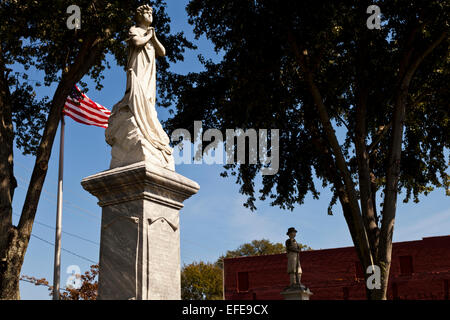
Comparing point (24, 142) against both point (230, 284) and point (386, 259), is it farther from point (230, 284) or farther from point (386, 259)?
point (230, 284)

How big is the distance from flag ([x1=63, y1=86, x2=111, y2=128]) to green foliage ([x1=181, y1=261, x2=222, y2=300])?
35904mm

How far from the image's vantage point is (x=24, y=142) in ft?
57.8

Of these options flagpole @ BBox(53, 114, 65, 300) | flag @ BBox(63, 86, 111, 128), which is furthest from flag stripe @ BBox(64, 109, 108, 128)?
flagpole @ BBox(53, 114, 65, 300)

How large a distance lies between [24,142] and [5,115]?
3.25 meters

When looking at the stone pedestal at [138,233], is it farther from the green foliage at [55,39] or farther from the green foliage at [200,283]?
the green foliage at [200,283]

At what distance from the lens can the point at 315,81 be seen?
16.8 m

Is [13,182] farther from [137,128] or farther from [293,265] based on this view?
[293,265]

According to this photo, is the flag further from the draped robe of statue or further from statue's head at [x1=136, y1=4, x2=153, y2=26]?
the draped robe of statue

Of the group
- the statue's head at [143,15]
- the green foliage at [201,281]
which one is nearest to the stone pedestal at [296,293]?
the statue's head at [143,15]

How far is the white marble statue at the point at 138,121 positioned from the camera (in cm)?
555

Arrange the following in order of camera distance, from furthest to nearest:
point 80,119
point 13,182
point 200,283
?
point 200,283
point 80,119
point 13,182

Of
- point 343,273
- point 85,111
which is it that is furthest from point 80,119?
point 343,273

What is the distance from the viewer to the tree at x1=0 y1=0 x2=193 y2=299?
13.2 metres

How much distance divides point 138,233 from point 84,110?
42.0 ft
